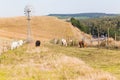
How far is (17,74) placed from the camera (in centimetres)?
1692

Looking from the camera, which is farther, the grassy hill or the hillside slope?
the grassy hill

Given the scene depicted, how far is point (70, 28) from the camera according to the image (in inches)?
4619

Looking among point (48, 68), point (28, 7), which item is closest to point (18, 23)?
point (28, 7)

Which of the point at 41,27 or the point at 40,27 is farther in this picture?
the point at 41,27

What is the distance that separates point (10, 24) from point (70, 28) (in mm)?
17789

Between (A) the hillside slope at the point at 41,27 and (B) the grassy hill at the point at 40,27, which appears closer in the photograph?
(A) the hillside slope at the point at 41,27

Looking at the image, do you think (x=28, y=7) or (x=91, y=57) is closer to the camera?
(x=91, y=57)

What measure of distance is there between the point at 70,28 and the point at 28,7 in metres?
57.9

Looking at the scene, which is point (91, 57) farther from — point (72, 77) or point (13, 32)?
point (13, 32)

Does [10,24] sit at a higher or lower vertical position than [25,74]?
lower

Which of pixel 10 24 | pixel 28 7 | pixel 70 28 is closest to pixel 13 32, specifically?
pixel 10 24

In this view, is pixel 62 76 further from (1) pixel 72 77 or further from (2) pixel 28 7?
(2) pixel 28 7

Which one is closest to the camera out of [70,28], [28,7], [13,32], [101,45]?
[101,45]

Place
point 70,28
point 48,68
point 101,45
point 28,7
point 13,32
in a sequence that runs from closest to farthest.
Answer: point 48,68
point 101,45
point 28,7
point 13,32
point 70,28
